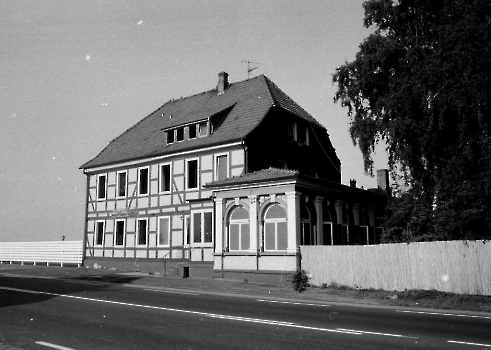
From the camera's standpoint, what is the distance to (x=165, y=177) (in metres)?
31.8

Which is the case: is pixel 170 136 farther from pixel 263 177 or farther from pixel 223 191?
pixel 263 177

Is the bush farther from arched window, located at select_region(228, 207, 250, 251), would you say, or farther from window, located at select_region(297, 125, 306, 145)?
window, located at select_region(297, 125, 306, 145)

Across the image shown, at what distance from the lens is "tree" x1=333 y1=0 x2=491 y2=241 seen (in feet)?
58.5

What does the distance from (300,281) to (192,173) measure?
1235 cm

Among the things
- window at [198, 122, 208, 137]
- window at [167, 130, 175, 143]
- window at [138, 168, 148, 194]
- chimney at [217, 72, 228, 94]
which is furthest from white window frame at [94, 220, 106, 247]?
chimney at [217, 72, 228, 94]

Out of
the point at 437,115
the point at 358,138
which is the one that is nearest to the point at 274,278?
the point at 358,138

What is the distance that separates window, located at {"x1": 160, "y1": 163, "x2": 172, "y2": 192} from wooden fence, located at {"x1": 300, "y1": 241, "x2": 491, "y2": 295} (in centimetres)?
1267

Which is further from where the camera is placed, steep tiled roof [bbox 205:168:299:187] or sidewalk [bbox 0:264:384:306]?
steep tiled roof [bbox 205:168:299:187]

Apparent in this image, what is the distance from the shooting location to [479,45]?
1747 centimetres

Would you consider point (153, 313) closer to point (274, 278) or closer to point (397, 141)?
point (274, 278)

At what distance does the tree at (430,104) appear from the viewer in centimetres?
1783

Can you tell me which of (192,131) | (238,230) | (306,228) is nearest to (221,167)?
(192,131)

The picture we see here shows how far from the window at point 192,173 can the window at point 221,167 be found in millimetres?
1729

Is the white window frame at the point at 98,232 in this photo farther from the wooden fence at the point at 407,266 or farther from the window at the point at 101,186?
the wooden fence at the point at 407,266
